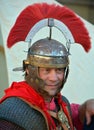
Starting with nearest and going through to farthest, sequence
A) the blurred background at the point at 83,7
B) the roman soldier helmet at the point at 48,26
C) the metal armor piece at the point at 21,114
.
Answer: the metal armor piece at the point at 21,114 → the roman soldier helmet at the point at 48,26 → the blurred background at the point at 83,7

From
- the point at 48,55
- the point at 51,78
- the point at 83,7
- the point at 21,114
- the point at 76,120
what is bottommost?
the point at 76,120

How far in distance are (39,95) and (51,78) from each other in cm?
11

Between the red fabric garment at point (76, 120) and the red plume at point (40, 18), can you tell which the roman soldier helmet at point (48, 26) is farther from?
the red fabric garment at point (76, 120)

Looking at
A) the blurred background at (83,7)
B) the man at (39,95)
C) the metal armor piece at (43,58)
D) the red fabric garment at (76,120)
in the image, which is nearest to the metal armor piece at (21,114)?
the man at (39,95)

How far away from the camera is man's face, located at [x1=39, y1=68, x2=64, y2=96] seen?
1.55 meters

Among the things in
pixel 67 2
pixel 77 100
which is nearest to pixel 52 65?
pixel 77 100

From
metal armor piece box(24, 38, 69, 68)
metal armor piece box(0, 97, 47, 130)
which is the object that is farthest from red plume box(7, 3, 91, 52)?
metal armor piece box(0, 97, 47, 130)

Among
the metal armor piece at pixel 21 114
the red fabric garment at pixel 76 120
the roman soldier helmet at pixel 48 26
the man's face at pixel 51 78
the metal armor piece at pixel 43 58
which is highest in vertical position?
the roman soldier helmet at pixel 48 26

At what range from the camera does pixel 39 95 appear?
1589 mm

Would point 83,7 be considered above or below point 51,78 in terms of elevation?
above

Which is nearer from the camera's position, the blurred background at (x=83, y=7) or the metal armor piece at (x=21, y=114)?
the metal armor piece at (x=21, y=114)

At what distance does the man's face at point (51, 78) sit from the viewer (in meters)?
1.55

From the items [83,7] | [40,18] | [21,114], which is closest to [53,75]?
[21,114]

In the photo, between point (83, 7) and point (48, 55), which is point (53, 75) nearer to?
point (48, 55)
